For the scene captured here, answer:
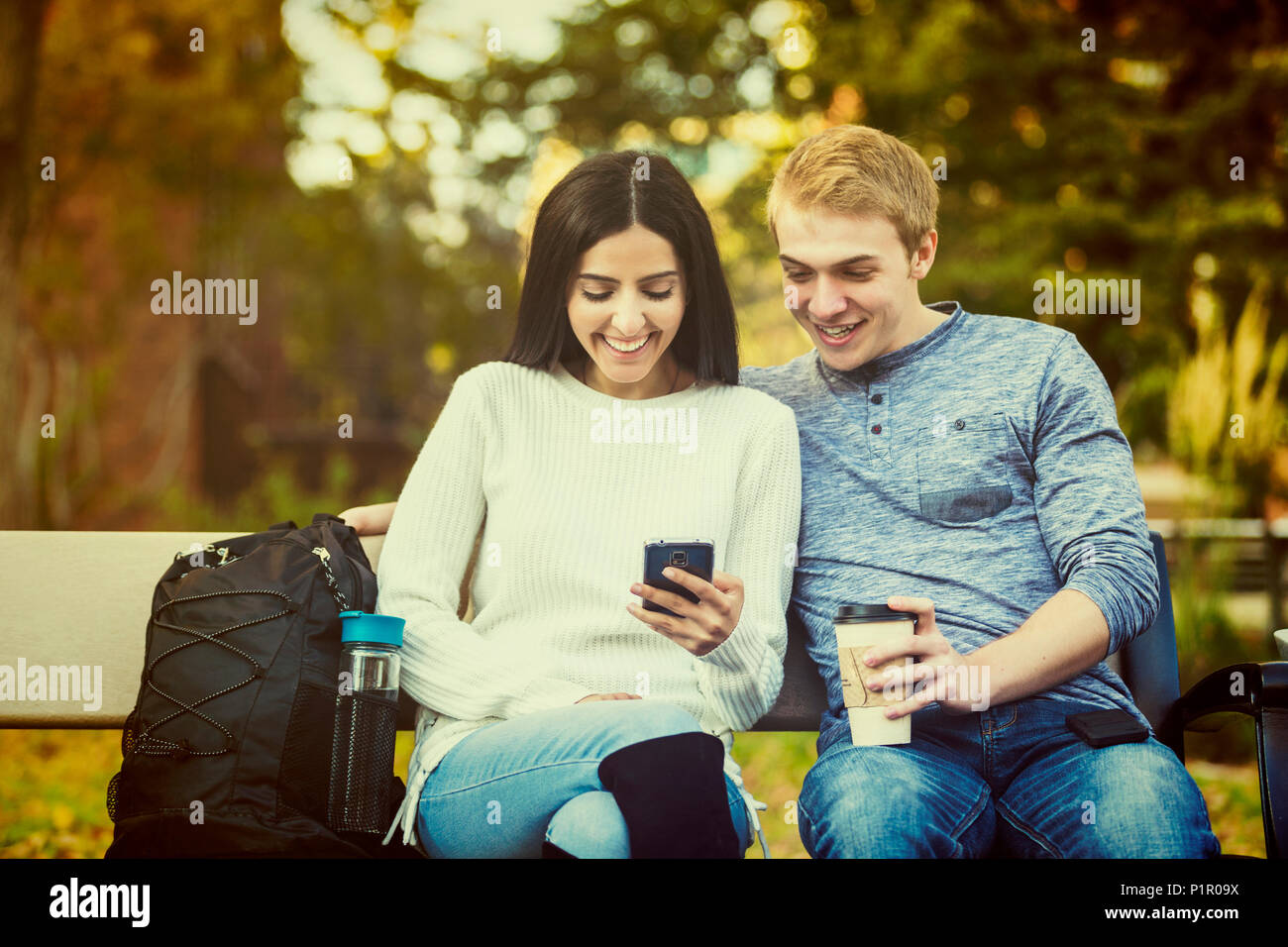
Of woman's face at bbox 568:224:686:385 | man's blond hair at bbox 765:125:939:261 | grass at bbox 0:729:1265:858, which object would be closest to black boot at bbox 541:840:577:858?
woman's face at bbox 568:224:686:385

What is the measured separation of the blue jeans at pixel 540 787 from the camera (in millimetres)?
1856

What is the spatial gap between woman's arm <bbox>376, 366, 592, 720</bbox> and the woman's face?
266 mm

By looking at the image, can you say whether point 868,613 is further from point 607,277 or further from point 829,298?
point 607,277

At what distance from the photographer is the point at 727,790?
197 centimetres

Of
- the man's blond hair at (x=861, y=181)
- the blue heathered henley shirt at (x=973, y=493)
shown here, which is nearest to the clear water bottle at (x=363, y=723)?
the blue heathered henley shirt at (x=973, y=493)

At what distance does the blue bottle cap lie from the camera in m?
2.05

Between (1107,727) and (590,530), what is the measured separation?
1.06 m

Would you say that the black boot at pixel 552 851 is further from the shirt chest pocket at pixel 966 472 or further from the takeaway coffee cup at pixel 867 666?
the shirt chest pocket at pixel 966 472

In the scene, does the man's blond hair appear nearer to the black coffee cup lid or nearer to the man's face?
the man's face

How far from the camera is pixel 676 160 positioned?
6000 millimetres

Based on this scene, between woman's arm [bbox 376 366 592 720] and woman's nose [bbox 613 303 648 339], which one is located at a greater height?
woman's nose [bbox 613 303 648 339]

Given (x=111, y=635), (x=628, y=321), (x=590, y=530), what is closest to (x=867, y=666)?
(x=590, y=530)

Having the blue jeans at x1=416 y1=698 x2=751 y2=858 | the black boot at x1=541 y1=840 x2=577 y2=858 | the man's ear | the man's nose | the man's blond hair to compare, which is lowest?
the black boot at x1=541 y1=840 x2=577 y2=858

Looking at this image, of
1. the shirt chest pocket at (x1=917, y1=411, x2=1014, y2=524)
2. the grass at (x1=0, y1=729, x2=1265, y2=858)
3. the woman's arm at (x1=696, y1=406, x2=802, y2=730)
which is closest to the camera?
the woman's arm at (x1=696, y1=406, x2=802, y2=730)
